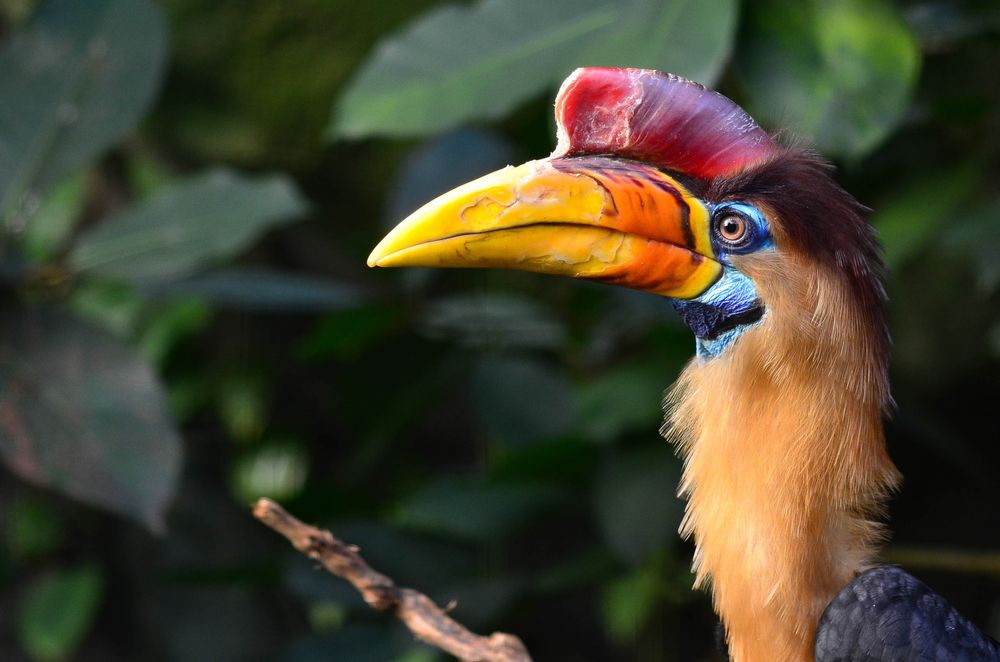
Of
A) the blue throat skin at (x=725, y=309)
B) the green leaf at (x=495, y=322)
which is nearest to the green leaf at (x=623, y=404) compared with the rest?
the green leaf at (x=495, y=322)

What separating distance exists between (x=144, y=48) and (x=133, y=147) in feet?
3.86

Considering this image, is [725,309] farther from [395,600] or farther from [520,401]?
[520,401]

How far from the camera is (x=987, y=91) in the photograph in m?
2.88

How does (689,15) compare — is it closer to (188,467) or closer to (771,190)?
(771,190)

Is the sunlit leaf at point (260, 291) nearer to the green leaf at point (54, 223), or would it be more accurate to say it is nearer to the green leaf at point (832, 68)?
the green leaf at point (54, 223)

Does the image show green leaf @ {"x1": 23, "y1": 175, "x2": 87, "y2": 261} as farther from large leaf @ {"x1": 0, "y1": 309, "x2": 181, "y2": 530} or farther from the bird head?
the bird head

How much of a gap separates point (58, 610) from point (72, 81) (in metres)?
1.38

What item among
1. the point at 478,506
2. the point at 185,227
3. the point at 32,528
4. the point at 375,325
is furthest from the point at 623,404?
the point at 32,528

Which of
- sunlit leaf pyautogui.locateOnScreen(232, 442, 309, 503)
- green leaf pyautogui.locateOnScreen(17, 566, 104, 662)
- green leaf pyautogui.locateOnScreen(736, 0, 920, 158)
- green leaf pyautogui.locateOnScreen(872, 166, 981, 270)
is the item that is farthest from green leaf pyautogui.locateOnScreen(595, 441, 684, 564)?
green leaf pyautogui.locateOnScreen(17, 566, 104, 662)

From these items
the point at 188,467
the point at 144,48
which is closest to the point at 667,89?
the point at 144,48

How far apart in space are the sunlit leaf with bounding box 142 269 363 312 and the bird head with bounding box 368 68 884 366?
1158 millimetres

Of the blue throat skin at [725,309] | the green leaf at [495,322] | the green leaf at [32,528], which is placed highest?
the blue throat skin at [725,309]

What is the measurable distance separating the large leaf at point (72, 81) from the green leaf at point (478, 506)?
37.8 inches

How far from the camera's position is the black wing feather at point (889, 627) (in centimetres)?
141
